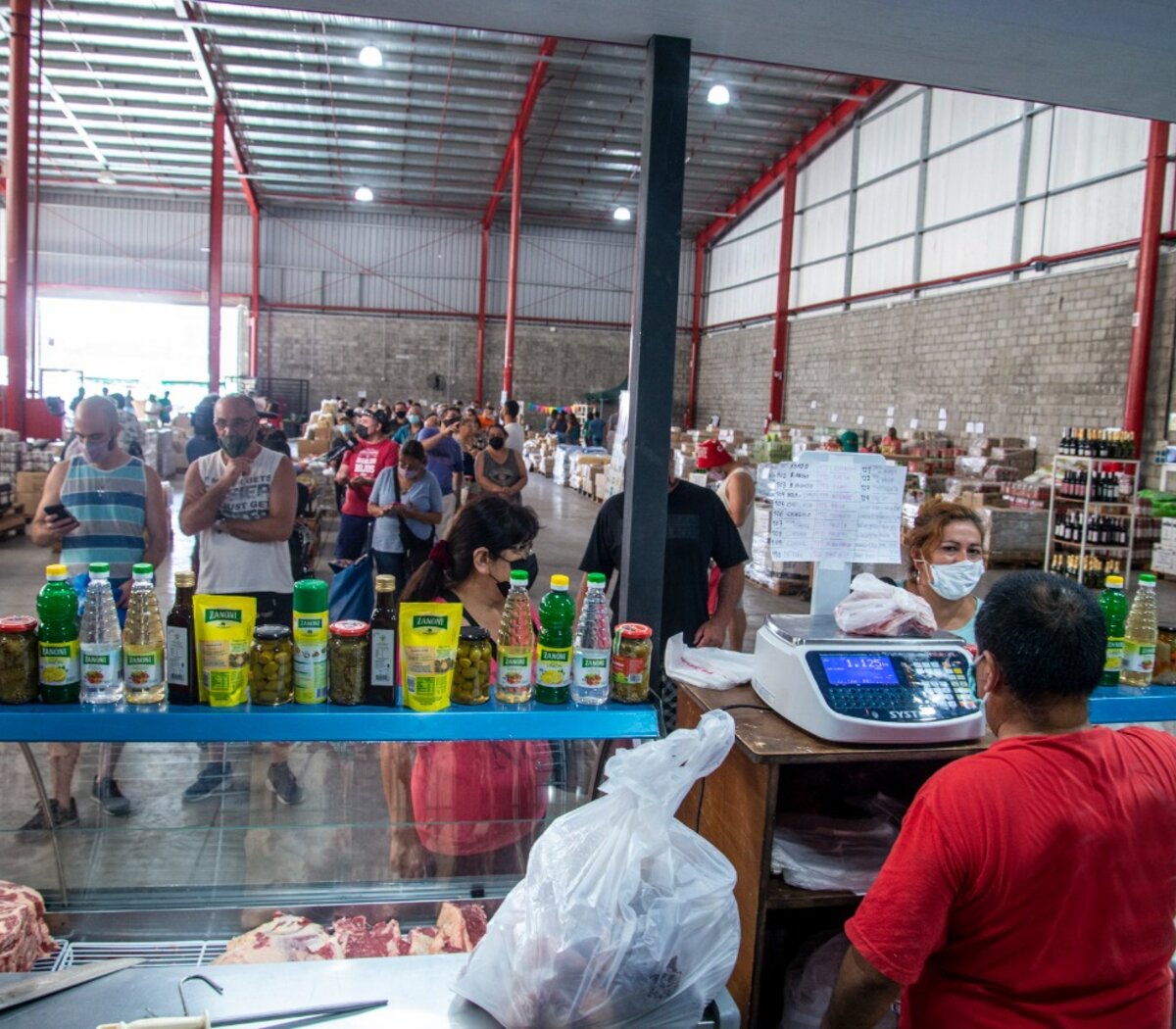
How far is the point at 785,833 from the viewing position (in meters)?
2.17

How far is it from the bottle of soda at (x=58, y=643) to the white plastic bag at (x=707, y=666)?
1.36 meters

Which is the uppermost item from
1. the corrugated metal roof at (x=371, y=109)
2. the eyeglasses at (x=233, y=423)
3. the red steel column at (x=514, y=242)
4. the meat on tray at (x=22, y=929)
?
the corrugated metal roof at (x=371, y=109)

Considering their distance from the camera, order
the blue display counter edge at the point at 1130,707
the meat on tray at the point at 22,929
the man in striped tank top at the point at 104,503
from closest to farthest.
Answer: the meat on tray at the point at 22,929 → the blue display counter edge at the point at 1130,707 → the man in striped tank top at the point at 104,503

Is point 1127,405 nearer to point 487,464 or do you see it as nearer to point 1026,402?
point 1026,402

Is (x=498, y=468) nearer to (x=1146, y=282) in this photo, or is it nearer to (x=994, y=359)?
(x=1146, y=282)

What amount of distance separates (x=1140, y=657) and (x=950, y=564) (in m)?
0.79

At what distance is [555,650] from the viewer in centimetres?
210

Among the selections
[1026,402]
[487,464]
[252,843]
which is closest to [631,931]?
[252,843]

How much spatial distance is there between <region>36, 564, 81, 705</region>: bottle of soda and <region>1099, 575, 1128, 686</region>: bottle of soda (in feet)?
7.89

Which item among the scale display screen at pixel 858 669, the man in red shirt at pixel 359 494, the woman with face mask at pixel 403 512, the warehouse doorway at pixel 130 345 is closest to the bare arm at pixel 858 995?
the scale display screen at pixel 858 669

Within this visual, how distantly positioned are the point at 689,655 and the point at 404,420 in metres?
11.6

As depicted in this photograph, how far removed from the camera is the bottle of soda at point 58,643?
1.90m

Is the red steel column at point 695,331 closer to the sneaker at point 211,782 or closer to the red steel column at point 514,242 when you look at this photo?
the red steel column at point 514,242

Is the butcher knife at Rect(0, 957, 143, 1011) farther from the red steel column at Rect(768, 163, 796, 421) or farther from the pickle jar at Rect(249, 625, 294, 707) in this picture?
the red steel column at Rect(768, 163, 796, 421)
